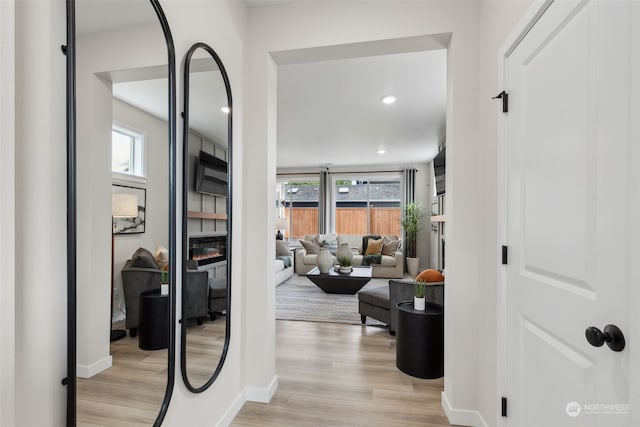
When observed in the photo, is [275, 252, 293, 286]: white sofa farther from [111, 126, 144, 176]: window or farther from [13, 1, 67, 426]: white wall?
[13, 1, 67, 426]: white wall

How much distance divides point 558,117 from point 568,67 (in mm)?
163

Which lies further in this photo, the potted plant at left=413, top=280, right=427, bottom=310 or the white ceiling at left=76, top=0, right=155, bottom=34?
the potted plant at left=413, top=280, right=427, bottom=310

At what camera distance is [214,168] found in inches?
67.8

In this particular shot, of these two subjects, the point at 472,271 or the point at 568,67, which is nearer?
the point at 568,67

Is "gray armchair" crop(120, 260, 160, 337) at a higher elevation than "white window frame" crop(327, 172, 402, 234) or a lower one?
lower

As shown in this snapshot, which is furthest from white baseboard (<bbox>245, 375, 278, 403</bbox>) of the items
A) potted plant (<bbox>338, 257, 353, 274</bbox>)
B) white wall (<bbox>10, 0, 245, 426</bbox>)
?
potted plant (<bbox>338, 257, 353, 274</bbox>)

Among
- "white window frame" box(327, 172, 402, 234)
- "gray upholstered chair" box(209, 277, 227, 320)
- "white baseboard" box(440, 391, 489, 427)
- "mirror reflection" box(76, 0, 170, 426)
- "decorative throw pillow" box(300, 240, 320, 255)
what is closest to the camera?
"mirror reflection" box(76, 0, 170, 426)

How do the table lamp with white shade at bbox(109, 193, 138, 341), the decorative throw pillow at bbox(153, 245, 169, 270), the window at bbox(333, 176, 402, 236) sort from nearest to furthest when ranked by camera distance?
the table lamp with white shade at bbox(109, 193, 138, 341)
the decorative throw pillow at bbox(153, 245, 169, 270)
the window at bbox(333, 176, 402, 236)

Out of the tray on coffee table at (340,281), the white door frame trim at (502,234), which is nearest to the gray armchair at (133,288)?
the white door frame trim at (502,234)

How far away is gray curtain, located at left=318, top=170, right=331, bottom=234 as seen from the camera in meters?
8.05

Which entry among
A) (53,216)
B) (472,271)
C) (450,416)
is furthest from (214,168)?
(450,416)

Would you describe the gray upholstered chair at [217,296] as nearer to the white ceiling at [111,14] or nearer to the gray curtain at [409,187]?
the white ceiling at [111,14]

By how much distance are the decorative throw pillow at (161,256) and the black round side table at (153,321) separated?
0.36ft

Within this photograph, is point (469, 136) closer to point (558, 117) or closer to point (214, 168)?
point (558, 117)
